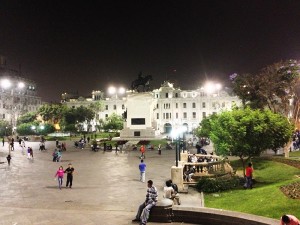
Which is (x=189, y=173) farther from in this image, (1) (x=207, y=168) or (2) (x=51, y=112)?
(2) (x=51, y=112)

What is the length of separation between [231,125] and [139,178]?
23.7 ft

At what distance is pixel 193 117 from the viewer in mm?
110062

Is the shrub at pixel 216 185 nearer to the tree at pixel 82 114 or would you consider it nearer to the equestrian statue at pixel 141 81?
the equestrian statue at pixel 141 81

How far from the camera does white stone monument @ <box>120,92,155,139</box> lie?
59219 millimetres

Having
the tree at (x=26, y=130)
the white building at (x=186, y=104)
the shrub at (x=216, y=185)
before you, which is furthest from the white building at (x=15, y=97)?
the shrub at (x=216, y=185)

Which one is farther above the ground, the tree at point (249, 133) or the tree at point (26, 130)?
the tree at point (26, 130)

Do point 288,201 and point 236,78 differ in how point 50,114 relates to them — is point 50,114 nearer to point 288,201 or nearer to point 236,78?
point 236,78

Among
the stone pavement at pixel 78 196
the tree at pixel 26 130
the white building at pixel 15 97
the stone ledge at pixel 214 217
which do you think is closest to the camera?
the stone ledge at pixel 214 217

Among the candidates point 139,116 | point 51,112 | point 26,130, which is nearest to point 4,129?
point 26,130

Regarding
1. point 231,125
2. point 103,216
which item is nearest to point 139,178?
point 231,125

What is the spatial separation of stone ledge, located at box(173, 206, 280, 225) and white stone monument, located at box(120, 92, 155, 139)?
4655 cm

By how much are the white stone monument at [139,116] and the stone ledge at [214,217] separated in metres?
46.5

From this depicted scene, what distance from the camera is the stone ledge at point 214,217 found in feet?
35.8

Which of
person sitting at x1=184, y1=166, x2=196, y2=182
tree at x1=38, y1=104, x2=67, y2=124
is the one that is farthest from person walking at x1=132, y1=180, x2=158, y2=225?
tree at x1=38, y1=104, x2=67, y2=124
